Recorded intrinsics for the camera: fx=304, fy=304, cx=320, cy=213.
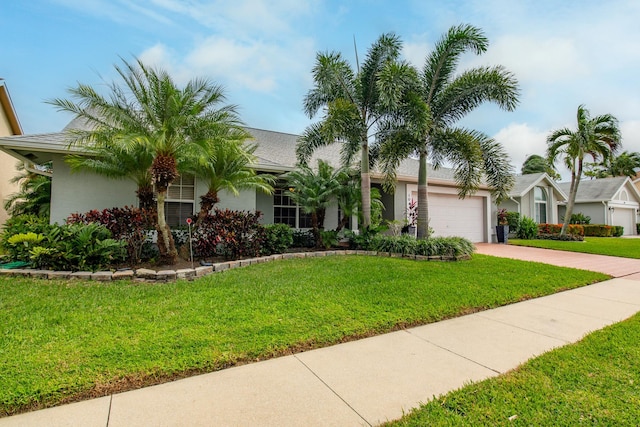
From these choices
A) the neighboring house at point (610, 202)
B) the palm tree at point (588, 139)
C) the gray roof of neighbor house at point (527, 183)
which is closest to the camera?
the palm tree at point (588, 139)

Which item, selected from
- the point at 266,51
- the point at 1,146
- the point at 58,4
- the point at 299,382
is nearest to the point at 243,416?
the point at 299,382

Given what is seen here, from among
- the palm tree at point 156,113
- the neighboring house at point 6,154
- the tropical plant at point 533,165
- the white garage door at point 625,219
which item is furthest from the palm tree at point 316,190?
the tropical plant at point 533,165

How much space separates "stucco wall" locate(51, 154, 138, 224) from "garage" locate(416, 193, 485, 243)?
1267cm

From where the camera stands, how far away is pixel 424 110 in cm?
905

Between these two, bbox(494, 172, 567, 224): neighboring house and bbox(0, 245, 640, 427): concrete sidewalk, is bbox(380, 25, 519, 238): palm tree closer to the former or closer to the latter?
bbox(0, 245, 640, 427): concrete sidewalk

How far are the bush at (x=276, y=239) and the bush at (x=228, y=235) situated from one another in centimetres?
36

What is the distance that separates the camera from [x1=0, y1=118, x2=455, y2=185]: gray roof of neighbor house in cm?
771

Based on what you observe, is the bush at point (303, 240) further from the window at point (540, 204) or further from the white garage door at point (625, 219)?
the white garage door at point (625, 219)

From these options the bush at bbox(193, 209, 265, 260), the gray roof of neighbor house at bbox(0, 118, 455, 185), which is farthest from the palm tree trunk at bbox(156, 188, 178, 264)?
the gray roof of neighbor house at bbox(0, 118, 455, 185)

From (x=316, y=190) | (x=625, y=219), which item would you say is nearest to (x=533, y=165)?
(x=625, y=219)

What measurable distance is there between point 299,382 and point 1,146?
9500mm

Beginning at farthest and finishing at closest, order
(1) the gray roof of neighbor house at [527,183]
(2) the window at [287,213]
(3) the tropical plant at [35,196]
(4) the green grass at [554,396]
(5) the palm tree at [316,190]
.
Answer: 1. (1) the gray roof of neighbor house at [527,183]
2. (2) the window at [287,213]
3. (3) the tropical plant at [35,196]
4. (5) the palm tree at [316,190]
5. (4) the green grass at [554,396]

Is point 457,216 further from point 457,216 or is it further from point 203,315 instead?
point 203,315

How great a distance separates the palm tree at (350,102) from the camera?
9.62m
